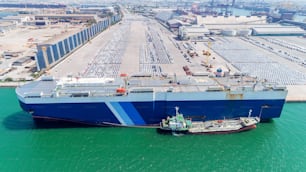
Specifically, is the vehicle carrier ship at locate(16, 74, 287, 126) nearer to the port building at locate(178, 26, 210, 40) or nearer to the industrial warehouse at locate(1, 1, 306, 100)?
the industrial warehouse at locate(1, 1, 306, 100)

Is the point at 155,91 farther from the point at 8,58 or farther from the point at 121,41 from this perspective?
the point at 121,41

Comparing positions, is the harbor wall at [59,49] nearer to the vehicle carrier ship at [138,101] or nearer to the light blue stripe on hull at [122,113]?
the vehicle carrier ship at [138,101]

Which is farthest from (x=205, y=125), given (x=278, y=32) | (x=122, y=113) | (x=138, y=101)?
(x=278, y=32)

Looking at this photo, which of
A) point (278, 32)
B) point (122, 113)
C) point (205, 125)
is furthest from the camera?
point (278, 32)

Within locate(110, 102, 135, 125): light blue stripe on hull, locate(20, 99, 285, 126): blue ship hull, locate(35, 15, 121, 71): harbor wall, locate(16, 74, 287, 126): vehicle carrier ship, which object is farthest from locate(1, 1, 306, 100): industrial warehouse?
locate(110, 102, 135, 125): light blue stripe on hull

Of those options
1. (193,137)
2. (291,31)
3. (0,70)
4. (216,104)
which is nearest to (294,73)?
(216,104)

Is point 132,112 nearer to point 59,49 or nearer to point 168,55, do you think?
point 168,55
